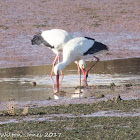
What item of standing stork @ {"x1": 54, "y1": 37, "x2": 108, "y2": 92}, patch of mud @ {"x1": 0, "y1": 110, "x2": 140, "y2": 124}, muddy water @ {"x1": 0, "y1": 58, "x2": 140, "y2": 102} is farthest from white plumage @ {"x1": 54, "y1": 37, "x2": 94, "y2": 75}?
patch of mud @ {"x1": 0, "y1": 110, "x2": 140, "y2": 124}

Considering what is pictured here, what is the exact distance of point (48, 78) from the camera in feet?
45.2

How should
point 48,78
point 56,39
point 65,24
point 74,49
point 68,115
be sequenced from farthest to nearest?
1. point 65,24
2. point 56,39
3. point 48,78
4. point 74,49
5. point 68,115

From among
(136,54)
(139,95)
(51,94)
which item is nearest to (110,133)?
(139,95)

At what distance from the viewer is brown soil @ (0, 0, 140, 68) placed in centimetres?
1741

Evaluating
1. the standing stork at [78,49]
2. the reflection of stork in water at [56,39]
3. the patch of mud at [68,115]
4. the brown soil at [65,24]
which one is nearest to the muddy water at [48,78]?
the standing stork at [78,49]

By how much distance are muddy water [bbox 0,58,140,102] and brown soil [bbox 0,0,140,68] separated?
1175mm

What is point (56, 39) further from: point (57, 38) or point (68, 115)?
point (68, 115)

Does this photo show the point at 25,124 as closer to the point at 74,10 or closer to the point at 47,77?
the point at 47,77

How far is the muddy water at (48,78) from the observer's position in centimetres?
1141

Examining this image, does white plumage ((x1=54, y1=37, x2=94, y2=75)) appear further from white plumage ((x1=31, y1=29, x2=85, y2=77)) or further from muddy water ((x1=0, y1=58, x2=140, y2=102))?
white plumage ((x1=31, y1=29, x2=85, y2=77))

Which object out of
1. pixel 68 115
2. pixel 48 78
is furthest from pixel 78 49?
pixel 68 115

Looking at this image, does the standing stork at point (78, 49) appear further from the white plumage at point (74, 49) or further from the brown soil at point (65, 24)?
the brown soil at point (65, 24)

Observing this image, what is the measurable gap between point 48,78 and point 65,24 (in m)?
7.89

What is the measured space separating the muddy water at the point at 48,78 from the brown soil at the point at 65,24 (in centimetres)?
118
